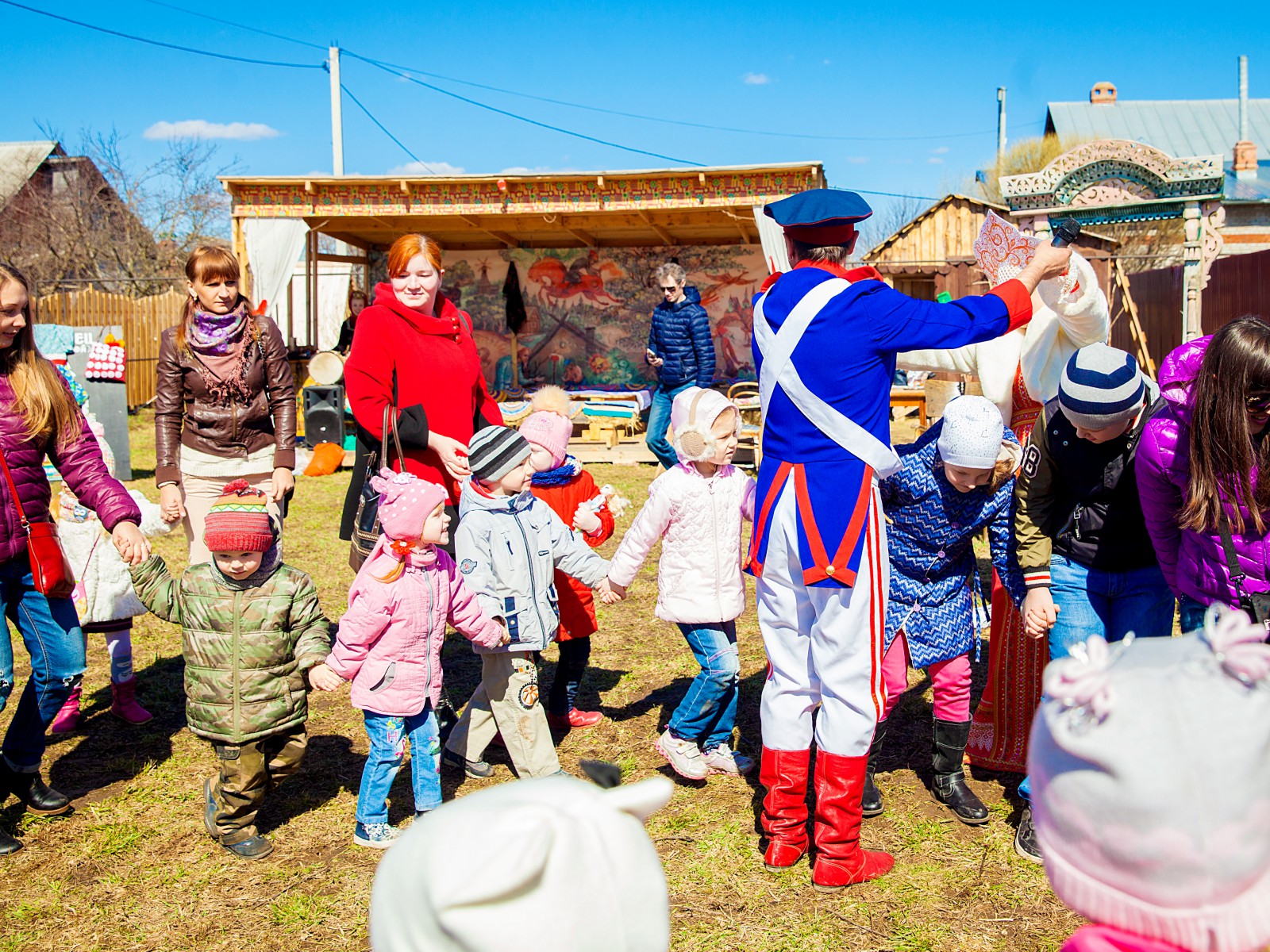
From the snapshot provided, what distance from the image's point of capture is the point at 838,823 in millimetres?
3168

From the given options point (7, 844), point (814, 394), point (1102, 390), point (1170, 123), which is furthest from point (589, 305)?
point (1170, 123)

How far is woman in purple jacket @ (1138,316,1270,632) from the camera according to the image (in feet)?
8.43

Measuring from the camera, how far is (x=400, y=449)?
154 inches

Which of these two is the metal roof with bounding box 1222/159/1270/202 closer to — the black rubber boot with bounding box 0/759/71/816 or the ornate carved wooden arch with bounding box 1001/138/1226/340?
the ornate carved wooden arch with bounding box 1001/138/1226/340

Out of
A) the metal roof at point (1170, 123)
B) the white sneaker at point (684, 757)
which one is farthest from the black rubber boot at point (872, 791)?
the metal roof at point (1170, 123)

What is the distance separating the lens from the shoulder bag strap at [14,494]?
3395mm

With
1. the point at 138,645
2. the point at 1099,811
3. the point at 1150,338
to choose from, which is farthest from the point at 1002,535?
the point at 1150,338

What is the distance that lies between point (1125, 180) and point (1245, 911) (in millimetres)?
11597

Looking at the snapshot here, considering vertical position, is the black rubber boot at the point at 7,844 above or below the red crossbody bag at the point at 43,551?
below

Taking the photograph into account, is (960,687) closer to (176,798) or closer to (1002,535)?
(1002,535)

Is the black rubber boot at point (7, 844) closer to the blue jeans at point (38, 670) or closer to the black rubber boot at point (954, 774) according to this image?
the blue jeans at point (38, 670)

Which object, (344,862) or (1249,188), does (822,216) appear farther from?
(1249,188)

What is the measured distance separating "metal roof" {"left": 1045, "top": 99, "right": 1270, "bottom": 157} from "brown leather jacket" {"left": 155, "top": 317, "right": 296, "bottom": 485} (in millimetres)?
34081

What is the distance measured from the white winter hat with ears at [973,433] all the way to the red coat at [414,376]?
175 centimetres
